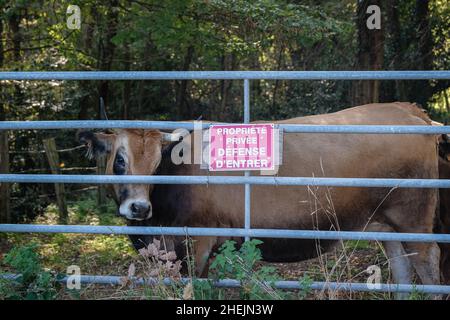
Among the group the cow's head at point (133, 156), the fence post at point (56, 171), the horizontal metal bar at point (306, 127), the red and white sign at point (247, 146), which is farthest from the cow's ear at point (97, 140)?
the fence post at point (56, 171)

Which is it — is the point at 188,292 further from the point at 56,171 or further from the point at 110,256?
the point at 56,171

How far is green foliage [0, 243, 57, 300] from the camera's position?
4883mm

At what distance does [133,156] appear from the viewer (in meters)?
5.94

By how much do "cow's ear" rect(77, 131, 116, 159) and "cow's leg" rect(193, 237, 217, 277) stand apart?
1335 millimetres

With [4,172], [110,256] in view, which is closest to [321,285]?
[110,256]

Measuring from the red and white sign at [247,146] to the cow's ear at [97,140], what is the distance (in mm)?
1648

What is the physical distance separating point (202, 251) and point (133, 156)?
1132 millimetres

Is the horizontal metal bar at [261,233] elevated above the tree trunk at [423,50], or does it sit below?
below

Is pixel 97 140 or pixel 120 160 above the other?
pixel 97 140

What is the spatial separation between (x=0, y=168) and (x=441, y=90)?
11158 millimetres

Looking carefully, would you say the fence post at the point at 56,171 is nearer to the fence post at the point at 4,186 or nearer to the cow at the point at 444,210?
the fence post at the point at 4,186

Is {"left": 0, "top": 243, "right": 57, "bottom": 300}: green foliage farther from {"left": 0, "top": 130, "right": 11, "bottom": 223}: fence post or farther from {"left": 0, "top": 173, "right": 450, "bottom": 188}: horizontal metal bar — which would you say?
{"left": 0, "top": 130, "right": 11, "bottom": 223}: fence post

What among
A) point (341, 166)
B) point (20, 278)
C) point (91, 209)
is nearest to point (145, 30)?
point (91, 209)

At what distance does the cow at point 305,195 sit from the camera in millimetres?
6043
